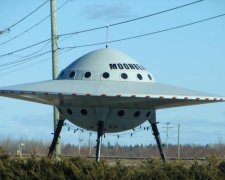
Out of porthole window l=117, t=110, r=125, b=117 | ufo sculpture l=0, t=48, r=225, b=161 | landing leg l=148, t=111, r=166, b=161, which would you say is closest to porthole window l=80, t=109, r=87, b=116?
ufo sculpture l=0, t=48, r=225, b=161

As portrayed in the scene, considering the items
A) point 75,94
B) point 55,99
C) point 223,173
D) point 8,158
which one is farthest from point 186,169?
point 55,99

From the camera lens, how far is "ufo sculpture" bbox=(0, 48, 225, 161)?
24375mm

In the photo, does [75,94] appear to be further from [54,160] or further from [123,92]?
[54,160]

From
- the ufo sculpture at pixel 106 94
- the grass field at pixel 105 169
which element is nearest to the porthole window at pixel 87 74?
the ufo sculpture at pixel 106 94

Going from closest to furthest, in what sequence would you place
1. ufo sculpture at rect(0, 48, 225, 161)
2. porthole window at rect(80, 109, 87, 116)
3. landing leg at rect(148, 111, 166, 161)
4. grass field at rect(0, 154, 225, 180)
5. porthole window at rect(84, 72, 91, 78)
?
grass field at rect(0, 154, 225, 180) < ufo sculpture at rect(0, 48, 225, 161) < porthole window at rect(84, 72, 91, 78) < porthole window at rect(80, 109, 87, 116) < landing leg at rect(148, 111, 166, 161)

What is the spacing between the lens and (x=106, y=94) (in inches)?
934

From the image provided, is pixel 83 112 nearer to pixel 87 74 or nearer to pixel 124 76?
pixel 87 74

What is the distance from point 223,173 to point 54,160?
4781 mm

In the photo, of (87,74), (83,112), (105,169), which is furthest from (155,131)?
(105,169)

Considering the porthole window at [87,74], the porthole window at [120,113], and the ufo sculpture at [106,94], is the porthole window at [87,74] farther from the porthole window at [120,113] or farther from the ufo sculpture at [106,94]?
the porthole window at [120,113]

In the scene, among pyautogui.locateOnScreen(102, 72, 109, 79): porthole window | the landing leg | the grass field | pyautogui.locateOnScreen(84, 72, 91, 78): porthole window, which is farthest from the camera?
the landing leg

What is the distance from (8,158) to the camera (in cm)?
2039

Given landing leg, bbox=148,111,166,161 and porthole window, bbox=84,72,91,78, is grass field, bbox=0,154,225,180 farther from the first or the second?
landing leg, bbox=148,111,166,161

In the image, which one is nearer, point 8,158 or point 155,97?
point 8,158
